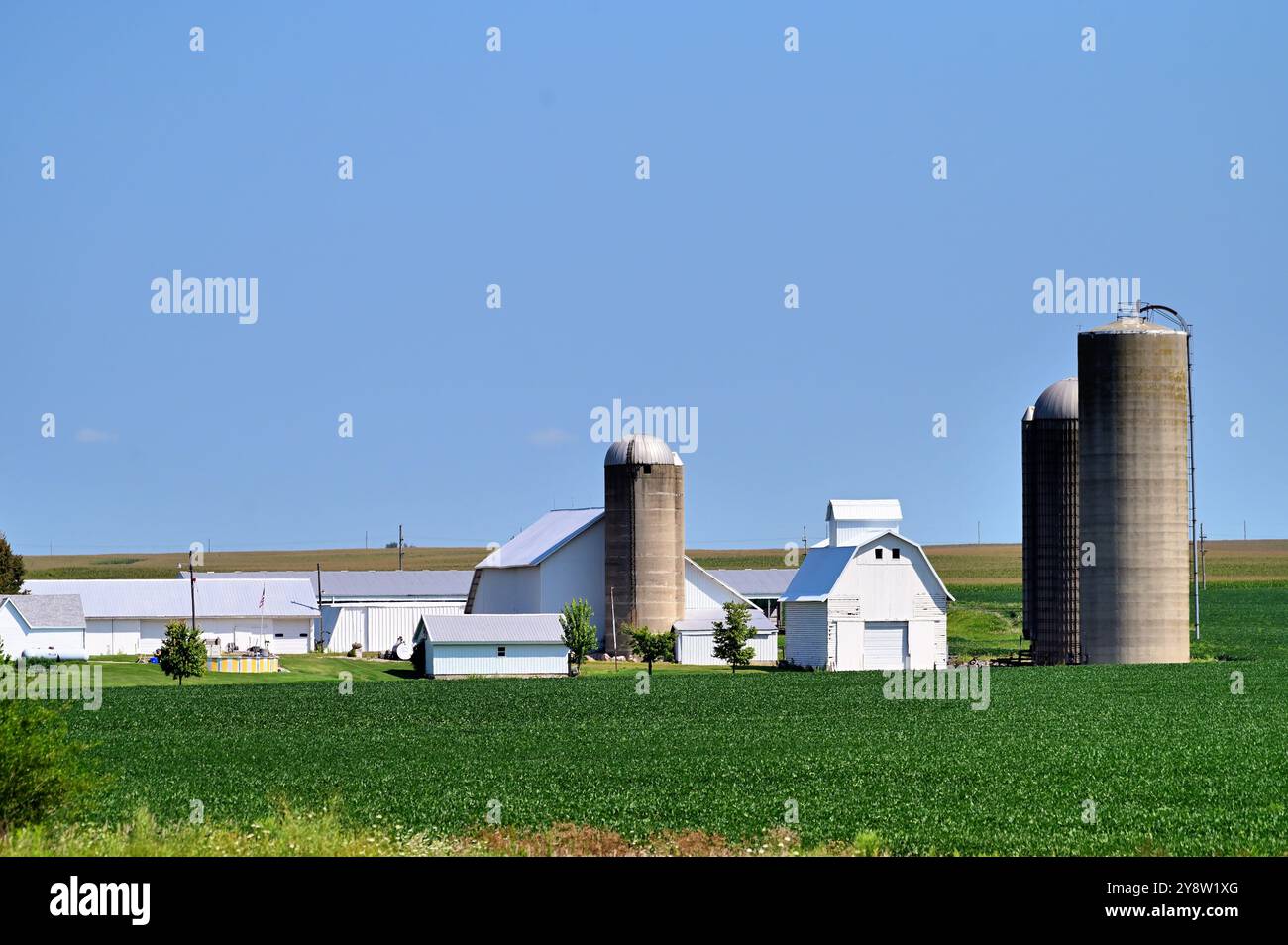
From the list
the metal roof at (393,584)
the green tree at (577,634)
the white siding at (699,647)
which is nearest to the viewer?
the green tree at (577,634)

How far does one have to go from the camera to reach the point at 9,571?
8881 cm

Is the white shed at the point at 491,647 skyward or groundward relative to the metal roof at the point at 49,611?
groundward

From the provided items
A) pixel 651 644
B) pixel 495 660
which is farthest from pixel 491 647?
pixel 651 644

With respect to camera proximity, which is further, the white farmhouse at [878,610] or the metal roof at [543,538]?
the metal roof at [543,538]

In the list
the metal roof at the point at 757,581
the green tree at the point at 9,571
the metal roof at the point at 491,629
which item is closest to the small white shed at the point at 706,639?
the metal roof at the point at 491,629

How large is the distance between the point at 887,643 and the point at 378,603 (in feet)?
115

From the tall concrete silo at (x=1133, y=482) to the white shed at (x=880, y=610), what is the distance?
7.01 metres

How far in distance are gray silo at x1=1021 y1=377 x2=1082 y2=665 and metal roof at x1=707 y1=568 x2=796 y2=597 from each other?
37428 millimetres

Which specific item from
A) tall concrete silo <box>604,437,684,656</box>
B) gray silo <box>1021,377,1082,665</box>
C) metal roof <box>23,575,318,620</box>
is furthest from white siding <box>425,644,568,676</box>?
metal roof <box>23,575,318,620</box>

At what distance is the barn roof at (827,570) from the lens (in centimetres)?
6344

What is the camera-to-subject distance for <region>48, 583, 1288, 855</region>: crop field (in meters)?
21.1

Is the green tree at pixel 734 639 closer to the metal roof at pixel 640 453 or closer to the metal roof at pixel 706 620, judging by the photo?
the metal roof at pixel 706 620

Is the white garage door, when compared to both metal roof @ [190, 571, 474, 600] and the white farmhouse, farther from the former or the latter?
metal roof @ [190, 571, 474, 600]
